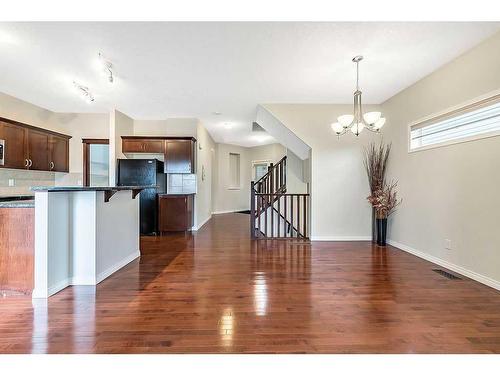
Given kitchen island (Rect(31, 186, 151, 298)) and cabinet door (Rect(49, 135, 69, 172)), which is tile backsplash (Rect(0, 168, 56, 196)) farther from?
kitchen island (Rect(31, 186, 151, 298))

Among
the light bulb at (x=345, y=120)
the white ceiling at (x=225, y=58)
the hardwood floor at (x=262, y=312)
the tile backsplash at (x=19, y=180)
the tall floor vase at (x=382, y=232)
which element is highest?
the white ceiling at (x=225, y=58)

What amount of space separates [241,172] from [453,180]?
811 centimetres

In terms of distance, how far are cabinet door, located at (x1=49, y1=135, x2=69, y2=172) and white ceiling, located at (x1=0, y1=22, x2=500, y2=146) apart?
0.86 meters

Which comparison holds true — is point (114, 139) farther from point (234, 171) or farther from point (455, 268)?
point (455, 268)

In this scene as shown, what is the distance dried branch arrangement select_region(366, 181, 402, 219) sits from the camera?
15.2 ft

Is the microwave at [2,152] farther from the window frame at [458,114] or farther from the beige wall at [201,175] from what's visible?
the window frame at [458,114]

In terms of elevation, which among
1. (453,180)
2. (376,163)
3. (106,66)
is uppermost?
(106,66)

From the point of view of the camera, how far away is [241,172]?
1089cm

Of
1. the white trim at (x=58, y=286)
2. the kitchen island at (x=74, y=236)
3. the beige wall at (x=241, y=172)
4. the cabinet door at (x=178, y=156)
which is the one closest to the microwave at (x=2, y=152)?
the kitchen island at (x=74, y=236)

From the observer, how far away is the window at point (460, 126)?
9.44ft

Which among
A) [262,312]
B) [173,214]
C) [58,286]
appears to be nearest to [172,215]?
[173,214]

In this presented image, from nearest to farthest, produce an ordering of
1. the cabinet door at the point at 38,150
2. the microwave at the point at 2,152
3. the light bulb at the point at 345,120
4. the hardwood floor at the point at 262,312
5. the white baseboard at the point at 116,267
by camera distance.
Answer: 1. the hardwood floor at the point at 262,312
2. the white baseboard at the point at 116,267
3. the light bulb at the point at 345,120
4. the microwave at the point at 2,152
5. the cabinet door at the point at 38,150

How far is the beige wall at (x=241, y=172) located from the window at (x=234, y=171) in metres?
0.13
